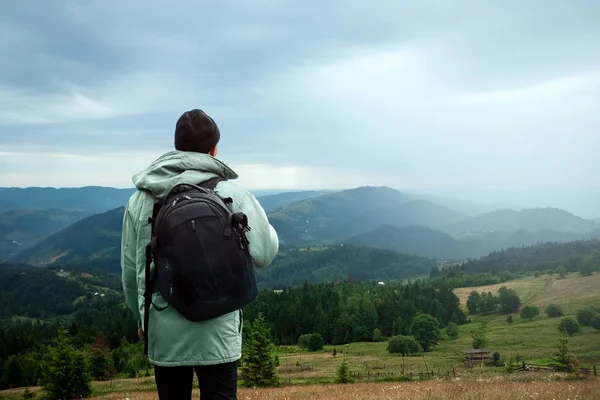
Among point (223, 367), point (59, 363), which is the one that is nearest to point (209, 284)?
point (223, 367)

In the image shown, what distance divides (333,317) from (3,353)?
248 feet

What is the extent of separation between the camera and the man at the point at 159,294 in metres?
3.96

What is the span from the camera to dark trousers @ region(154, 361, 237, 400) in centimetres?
404

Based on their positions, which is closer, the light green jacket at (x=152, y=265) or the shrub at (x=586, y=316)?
the light green jacket at (x=152, y=265)

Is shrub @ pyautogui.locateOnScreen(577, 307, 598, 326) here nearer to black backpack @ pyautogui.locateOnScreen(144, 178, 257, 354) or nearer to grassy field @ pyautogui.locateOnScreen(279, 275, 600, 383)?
grassy field @ pyautogui.locateOnScreen(279, 275, 600, 383)

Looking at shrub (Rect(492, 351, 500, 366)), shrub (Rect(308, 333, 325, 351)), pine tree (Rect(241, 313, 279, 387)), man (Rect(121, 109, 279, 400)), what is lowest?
shrub (Rect(308, 333, 325, 351))

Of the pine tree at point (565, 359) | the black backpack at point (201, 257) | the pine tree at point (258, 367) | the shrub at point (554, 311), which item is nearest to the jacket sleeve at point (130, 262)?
the black backpack at point (201, 257)

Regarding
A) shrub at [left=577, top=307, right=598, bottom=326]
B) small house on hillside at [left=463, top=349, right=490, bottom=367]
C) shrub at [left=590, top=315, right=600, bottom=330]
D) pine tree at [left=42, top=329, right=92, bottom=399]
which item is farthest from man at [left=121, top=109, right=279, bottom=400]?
shrub at [left=577, top=307, right=598, bottom=326]

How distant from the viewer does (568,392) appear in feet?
30.7

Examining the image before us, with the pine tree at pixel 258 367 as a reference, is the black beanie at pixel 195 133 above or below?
above

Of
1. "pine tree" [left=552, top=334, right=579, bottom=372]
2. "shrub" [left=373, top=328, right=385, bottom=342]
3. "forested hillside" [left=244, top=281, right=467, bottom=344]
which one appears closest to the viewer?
"pine tree" [left=552, top=334, right=579, bottom=372]

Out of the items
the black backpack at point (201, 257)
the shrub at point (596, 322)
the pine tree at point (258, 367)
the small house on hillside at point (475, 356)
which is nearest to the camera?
the black backpack at point (201, 257)

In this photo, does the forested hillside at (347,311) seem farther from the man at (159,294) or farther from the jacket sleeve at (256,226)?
the jacket sleeve at (256,226)

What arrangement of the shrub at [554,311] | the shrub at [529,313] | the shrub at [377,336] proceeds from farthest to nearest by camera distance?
the shrub at [529,313] → the shrub at [554,311] → the shrub at [377,336]
